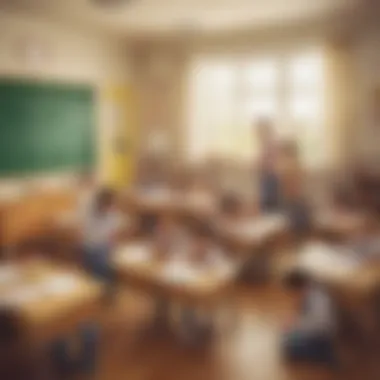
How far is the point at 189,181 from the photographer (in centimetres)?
91

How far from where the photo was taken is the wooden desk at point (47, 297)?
83 centimetres

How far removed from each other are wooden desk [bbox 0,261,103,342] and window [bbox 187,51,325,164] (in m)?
0.30

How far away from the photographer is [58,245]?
2.97 ft

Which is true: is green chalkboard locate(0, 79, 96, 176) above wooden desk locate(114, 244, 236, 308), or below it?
above

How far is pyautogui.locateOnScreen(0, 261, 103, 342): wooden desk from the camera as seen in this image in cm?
83

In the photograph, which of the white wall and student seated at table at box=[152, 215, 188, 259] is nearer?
the white wall

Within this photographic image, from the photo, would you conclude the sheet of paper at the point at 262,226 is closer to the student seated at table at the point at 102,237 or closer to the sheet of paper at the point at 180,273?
the sheet of paper at the point at 180,273

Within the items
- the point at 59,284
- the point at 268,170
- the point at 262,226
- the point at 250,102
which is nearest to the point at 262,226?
the point at 262,226

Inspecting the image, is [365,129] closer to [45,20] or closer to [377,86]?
[377,86]

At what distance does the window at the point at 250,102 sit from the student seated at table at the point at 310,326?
220 mm

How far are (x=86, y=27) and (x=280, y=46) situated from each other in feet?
1.07

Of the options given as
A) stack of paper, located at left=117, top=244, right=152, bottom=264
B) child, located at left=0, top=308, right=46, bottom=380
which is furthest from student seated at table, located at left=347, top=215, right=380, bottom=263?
child, located at left=0, top=308, right=46, bottom=380

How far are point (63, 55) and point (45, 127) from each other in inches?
Answer: 4.8

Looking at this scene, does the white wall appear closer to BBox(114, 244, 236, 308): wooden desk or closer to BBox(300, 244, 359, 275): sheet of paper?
BBox(114, 244, 236, 308): wooden desk
